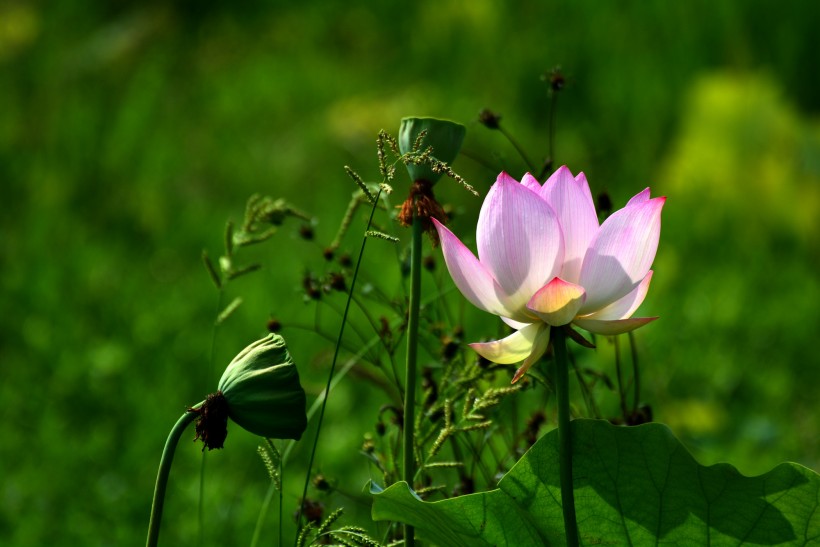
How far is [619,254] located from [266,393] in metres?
0.24

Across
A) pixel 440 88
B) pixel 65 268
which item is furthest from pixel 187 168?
pixel 440 88

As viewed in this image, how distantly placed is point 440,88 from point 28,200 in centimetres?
144

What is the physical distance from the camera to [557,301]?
0.60m

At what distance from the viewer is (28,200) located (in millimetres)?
2859

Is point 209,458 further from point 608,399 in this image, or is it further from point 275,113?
point 275,113

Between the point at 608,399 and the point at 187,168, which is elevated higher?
the point at 187,168

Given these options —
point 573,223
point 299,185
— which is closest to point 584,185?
point 573,223

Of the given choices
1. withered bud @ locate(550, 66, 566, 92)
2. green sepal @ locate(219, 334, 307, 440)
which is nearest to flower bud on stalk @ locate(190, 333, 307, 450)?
green sepal @ locate(219, 334, 307, 440)

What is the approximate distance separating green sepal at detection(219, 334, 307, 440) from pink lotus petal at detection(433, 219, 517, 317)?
0.38 ft

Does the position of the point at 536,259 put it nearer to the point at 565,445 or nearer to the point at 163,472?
the point at 565,445

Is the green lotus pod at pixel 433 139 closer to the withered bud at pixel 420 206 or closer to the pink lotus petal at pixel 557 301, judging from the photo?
the withered bud at pixel 420 206

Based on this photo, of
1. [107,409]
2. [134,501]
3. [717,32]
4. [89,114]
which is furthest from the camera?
[717,32]

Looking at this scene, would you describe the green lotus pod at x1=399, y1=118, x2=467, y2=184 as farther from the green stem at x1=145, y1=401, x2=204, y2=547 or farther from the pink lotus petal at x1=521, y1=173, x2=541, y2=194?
the green stem at x1=145, y1=401, x2=204, y2=547

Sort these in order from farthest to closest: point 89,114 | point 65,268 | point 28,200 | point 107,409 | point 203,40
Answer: point 203,40
point 89,114
point 28,200
point 65,268
point 107,409
